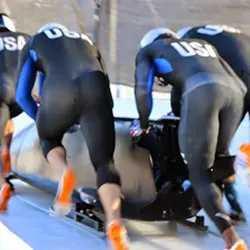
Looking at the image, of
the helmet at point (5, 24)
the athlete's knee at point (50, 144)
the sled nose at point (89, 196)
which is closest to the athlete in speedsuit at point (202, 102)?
the athlete's knee at point (50, 144)

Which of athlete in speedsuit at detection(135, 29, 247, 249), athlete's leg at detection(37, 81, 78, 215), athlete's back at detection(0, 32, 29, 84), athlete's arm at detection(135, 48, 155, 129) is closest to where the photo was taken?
athlete in speedsuit at detection(135, 29, 247, 249)

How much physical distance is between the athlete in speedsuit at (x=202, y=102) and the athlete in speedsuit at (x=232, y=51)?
0.82ft

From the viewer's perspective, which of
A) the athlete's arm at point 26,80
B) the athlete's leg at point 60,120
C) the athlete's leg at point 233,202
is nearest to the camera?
the athlete's leg at point 60,120

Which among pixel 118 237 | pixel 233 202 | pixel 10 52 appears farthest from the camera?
pixel 10 52

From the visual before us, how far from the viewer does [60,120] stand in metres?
3.12

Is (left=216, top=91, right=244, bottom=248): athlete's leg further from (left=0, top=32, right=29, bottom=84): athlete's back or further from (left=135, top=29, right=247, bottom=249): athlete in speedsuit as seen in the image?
(left=0, top=32, right=29, bottom=84): athlete's back

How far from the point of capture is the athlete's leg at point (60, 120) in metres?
3.04

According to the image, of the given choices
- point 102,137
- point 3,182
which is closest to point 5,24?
point 3,182

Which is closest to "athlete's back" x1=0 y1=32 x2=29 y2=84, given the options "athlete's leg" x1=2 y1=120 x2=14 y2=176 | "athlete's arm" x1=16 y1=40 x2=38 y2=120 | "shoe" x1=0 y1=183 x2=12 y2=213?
"athlete's leg" x1=2 y1=120 x2=14 y2=176

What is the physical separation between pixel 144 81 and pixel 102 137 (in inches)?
15.3

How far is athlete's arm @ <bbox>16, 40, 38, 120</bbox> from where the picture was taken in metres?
3.34

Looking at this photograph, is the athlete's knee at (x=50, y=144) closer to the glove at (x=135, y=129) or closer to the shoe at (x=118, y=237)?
the glove at (x=135, y=129)

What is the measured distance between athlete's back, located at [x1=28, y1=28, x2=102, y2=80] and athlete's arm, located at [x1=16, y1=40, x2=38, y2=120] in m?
0.05

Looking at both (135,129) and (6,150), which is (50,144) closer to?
(135,129)
